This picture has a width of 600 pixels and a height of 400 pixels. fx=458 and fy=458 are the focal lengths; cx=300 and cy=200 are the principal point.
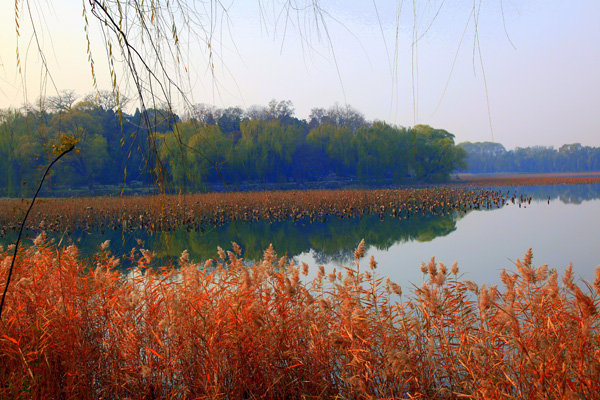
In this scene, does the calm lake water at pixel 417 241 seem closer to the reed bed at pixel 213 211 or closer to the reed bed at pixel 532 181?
the reed bed at pixel 213 211

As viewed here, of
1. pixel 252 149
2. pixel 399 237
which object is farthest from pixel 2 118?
pixel 252 149

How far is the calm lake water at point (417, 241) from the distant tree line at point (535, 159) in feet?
368

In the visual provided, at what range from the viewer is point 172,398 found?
9.04ft

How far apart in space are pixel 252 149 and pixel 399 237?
26944 mm

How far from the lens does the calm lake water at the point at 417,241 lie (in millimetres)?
11156

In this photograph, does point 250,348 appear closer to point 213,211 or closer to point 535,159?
point 213,211

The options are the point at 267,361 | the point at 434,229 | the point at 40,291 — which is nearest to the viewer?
the point at 267,361

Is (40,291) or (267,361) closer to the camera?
(267,361)

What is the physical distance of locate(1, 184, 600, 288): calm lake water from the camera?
36.6 ft

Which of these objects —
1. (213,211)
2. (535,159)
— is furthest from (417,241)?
(535,159)

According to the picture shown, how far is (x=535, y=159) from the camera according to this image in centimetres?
13825

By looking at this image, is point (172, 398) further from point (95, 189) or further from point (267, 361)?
point (95, 189)

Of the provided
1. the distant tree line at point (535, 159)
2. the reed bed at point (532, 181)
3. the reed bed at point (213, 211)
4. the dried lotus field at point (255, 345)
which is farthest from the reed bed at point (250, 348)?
the distant tree line at point (535, 159)

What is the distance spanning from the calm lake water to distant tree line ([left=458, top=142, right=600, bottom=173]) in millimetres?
112181
